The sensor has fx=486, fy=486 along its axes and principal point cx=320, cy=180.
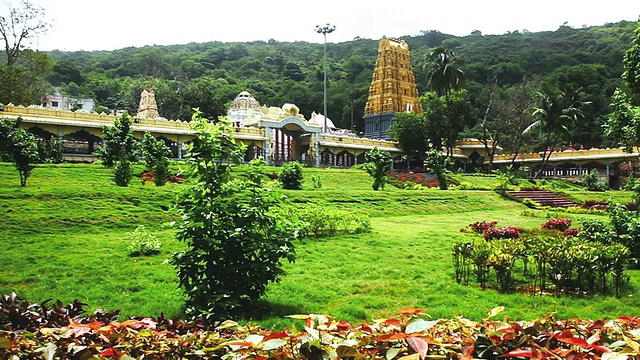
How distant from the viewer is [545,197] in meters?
23.2

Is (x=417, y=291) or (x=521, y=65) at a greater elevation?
(x=521, y=65)

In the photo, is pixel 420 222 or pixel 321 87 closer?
pixel 420 222

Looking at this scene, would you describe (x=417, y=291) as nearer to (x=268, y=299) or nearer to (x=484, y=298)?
(x=484, y=298)

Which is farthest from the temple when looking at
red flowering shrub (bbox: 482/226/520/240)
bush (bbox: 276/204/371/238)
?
red flowering shrub (bbox: 482/226/520/240)

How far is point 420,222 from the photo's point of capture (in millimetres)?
13812

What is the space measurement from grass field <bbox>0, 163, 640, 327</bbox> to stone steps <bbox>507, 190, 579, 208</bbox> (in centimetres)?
886

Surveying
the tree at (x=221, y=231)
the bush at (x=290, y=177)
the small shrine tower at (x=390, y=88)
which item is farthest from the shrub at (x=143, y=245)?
the small shrine tower at (x=390, y=88)

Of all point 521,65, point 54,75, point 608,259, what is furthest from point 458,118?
point 54,75

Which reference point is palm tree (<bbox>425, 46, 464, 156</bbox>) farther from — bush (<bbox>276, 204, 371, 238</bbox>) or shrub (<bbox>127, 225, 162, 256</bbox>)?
shrub (<bbox>127, 225, 162, 256</bbox>)

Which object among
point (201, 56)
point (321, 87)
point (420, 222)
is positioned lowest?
point (420, 222)

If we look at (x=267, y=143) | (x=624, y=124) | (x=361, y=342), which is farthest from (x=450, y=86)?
(x=361, y=342)

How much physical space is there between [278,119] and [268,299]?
2963 cm

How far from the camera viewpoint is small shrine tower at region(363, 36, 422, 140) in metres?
47.3

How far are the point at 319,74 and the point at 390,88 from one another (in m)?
27.7
